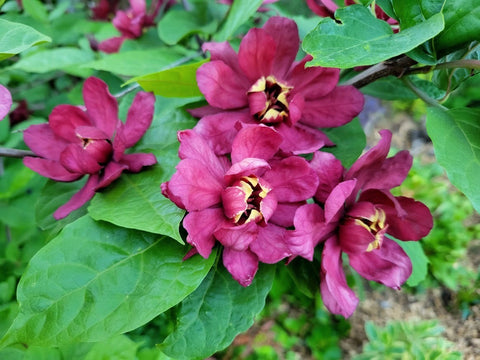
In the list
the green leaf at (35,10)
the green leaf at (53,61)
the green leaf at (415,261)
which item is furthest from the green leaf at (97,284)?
the green leaf at (35,10)

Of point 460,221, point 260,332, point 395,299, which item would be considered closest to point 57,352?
point 260,332

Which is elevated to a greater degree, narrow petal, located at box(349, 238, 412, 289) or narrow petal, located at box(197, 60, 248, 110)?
narrow petal, located at box(197, 60, 248, 110)

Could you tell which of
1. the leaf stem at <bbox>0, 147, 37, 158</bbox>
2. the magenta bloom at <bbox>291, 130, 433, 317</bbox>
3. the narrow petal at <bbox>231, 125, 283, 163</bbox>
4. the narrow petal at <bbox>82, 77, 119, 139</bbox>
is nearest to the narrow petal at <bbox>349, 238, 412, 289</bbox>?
the magenta bloom at <bbox>291, 130, 433, 317</bbox>

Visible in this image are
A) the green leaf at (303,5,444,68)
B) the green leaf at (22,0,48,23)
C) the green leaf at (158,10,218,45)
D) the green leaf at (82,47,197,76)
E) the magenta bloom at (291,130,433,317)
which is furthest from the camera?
the green leaf at (22,0,48,23)

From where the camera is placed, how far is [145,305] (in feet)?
1.70

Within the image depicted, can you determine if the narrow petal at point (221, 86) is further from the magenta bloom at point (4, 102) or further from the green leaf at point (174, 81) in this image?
the magenta bloom at point (4, 102)

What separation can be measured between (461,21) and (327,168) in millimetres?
248

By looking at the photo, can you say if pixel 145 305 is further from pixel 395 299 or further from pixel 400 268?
pixel 395 299

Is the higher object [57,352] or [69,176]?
[69,176]

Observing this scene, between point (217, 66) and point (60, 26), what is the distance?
114 cm

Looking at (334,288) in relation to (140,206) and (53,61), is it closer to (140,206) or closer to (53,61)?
(140,206)

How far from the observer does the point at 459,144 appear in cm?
54

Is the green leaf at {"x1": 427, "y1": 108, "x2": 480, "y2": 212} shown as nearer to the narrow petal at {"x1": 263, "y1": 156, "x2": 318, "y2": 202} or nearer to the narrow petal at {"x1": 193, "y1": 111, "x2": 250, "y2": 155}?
the narrow petal at {"x1": 263, "y1": 156, "x2": 318, "y2": 202}

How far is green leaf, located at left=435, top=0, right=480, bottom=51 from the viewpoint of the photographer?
509 millimetres
